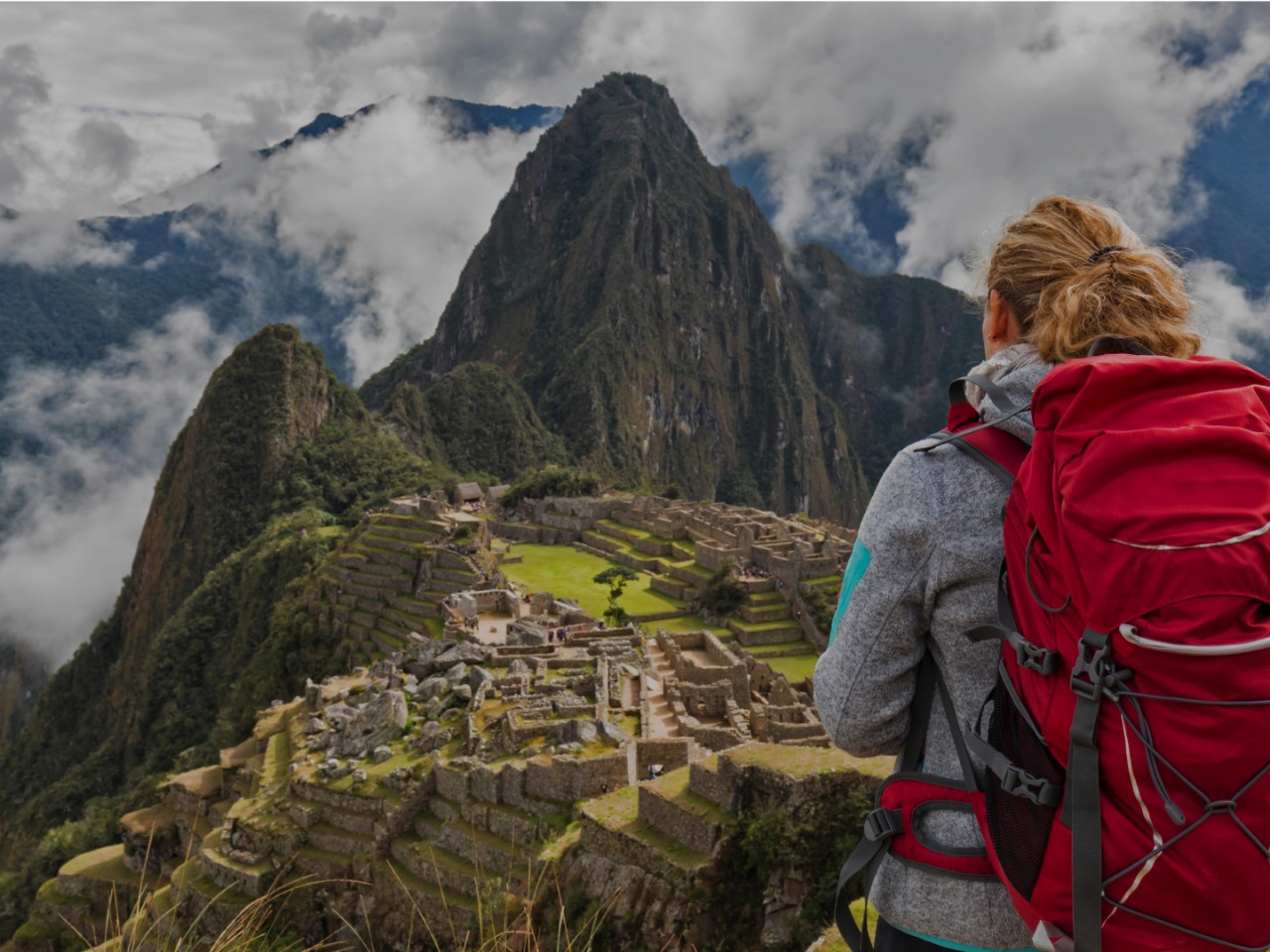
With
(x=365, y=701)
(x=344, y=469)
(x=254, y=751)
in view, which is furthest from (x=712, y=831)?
(x=344, y=469)

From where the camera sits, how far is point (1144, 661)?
64.8 inches

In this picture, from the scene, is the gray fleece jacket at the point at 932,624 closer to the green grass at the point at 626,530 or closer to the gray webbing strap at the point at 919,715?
the gray webbing strap at the point at 919,715

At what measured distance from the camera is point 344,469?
76750 mm

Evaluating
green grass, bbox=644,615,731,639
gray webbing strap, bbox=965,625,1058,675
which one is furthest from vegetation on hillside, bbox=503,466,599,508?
gray webbing strap, bbox=965,625,1058,675

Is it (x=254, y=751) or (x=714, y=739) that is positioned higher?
(x=254, y=751)

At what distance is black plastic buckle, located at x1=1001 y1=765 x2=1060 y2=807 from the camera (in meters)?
1.81

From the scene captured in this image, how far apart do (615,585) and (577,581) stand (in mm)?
3900

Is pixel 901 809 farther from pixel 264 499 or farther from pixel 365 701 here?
pixel 264 499

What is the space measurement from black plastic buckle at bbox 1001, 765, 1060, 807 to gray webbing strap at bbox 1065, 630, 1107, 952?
2.8 inches

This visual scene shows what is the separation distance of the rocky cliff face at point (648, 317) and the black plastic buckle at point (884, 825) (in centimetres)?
11813

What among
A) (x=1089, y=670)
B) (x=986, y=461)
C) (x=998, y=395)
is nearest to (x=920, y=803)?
(x=1089, y=670)

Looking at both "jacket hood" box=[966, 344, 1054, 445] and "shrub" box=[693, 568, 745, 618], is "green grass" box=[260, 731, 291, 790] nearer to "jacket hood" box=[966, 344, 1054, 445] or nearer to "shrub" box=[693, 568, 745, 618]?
"jacket hood" box=[966, 344, 1054, 445]

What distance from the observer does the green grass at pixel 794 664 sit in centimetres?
2921

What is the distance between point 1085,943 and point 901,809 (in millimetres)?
561
